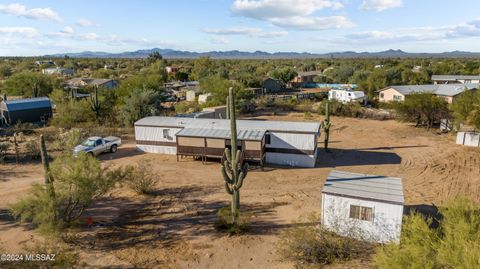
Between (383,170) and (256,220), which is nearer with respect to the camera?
(256,220)

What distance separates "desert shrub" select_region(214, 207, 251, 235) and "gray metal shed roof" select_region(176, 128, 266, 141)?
25.9 feet

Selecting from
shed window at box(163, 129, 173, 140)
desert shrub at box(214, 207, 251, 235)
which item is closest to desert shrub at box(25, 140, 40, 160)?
shed window at box(163, 129, 173, 140)

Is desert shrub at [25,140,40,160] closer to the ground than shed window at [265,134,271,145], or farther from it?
closer to the ground

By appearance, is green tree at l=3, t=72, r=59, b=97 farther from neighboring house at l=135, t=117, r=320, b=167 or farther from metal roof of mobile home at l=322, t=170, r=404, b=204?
metal roof of mobile home at l=322, t=170, r=404, b=204

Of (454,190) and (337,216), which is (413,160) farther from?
(337,216)

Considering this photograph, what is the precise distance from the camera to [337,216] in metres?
13.1

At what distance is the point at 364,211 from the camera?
12742 millimetres

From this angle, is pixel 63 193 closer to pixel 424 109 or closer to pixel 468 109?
pixel 468 109

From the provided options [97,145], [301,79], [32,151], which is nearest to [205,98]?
[97,145]

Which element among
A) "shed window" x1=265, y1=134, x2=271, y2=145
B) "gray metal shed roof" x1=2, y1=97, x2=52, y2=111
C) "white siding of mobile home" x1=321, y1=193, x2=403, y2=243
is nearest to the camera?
"white siding of mobile home" x1=321, y1=193, x2=403, y2=243

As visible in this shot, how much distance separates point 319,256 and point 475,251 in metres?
5.55

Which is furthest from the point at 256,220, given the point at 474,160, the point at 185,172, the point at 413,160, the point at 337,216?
the point at 474,160

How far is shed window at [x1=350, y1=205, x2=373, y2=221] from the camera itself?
498 inches

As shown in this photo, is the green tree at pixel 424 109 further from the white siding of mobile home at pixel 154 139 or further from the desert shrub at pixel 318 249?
the desert shrub at pixel 318 249
